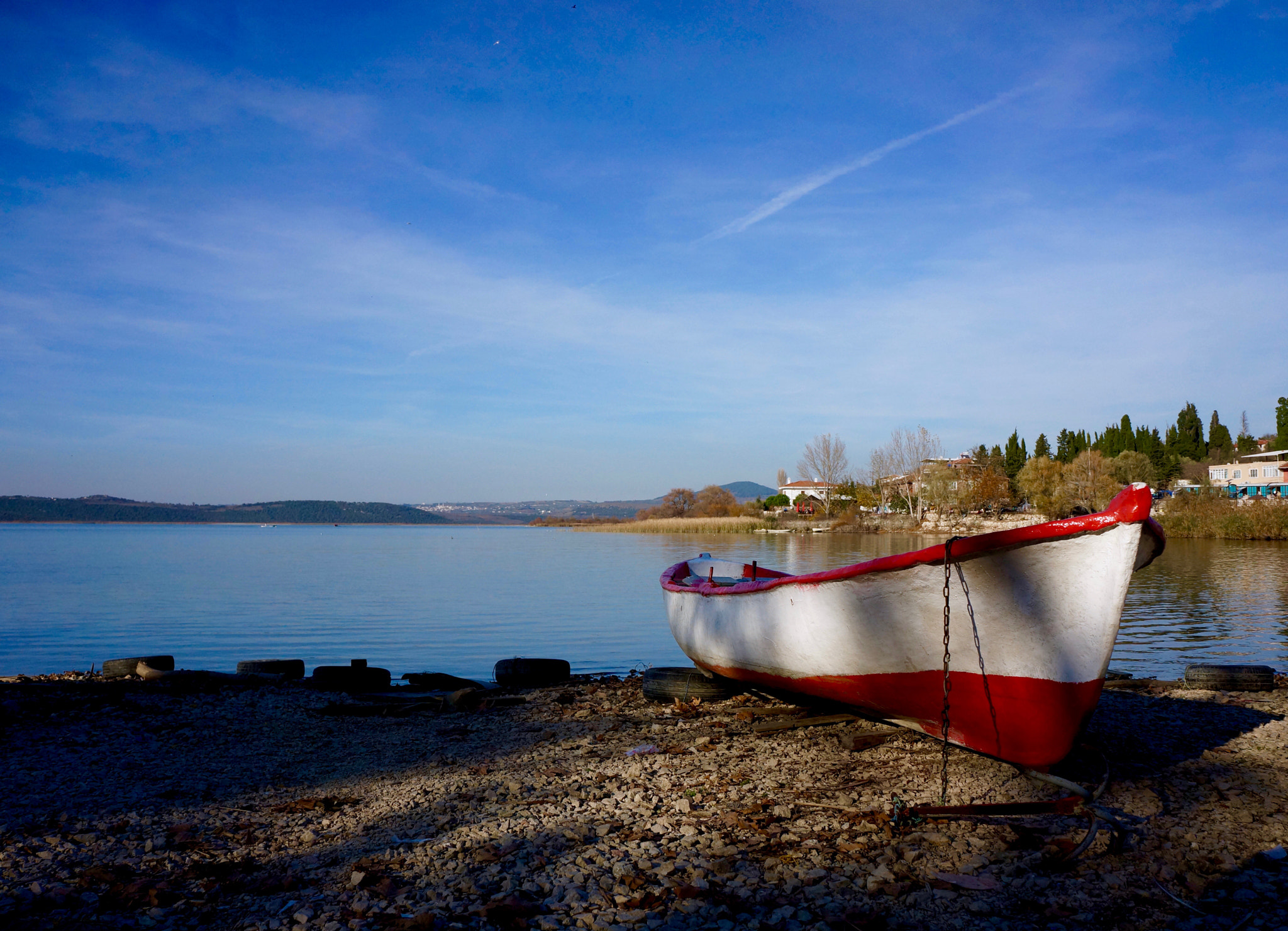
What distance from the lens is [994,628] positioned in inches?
189

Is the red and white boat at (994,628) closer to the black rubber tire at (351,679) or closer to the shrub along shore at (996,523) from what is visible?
the black rubber tire at (351,679)

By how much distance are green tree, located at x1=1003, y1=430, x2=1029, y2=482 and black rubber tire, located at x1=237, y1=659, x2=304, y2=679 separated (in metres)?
81.3

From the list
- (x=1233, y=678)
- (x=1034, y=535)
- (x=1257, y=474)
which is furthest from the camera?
(x=1257, y=474)

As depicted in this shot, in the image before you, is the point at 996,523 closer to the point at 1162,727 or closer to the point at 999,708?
the point at 1162,727

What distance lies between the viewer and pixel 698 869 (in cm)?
375

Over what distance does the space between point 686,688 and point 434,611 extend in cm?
1317

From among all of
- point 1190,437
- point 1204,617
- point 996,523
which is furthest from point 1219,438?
point 1204,617

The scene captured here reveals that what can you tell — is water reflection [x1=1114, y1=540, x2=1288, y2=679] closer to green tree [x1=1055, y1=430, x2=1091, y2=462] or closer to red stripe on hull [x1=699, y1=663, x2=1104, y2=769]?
red stripe on hull [x1=699, y1=663, x2=1104, y2=769]

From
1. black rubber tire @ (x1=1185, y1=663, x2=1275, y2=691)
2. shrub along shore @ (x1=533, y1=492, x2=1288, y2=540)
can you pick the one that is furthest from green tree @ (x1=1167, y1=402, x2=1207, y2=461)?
black rubber tire @ (x1=1185, y1=663, x2=1275, y2=691)

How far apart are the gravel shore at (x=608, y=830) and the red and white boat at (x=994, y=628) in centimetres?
42

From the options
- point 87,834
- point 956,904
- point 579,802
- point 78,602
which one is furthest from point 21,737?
point 78,602

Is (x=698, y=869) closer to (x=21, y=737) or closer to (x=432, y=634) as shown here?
(x=21, y=737)

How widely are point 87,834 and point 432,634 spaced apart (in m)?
12.3

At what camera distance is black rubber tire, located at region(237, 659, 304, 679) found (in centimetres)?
1046
